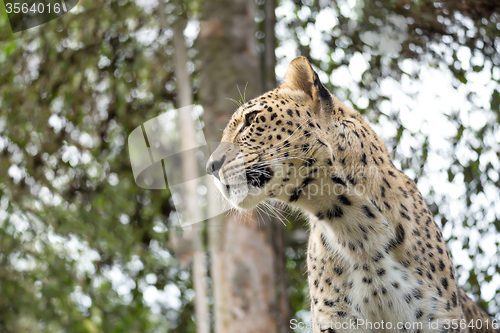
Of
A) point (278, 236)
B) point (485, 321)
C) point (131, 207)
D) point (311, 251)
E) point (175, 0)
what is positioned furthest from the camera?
point (131, 207)

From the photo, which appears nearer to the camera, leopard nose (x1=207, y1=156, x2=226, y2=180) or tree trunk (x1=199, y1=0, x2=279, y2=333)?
leopard nose (x1=207, y1=156, x2=226, y2=180)

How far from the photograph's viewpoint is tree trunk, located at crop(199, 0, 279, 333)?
18.2 ft

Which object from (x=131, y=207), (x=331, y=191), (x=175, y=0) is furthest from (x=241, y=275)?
(x=175, y=0)

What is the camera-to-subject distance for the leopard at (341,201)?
3.31 metres

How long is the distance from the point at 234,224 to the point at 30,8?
4.05 m

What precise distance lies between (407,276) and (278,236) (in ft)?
9.81

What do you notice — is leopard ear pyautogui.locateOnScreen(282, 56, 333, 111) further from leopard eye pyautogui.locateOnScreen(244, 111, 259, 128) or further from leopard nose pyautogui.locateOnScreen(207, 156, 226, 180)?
Result: leopard nose pyautogui.locateOnScreen(207, 156, 226, 180)

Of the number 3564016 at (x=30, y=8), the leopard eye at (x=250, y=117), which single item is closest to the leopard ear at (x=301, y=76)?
the leopard eye at (x=250, y=117)

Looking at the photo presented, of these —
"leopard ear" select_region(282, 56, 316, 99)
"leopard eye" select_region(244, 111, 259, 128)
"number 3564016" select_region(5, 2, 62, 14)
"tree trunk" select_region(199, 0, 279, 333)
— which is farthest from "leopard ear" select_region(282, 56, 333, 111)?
"number 3564016" select_region(5, 2, 62, 14)

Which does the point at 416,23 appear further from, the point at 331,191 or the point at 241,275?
→ the point at 241,275

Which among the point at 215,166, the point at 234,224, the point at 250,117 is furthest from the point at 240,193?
the point at 234,224

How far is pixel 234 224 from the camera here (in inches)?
232

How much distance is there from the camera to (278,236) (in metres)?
6.29

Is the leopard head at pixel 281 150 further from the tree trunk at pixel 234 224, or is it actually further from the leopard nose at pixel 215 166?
the tree trunk at pixel 234 224
